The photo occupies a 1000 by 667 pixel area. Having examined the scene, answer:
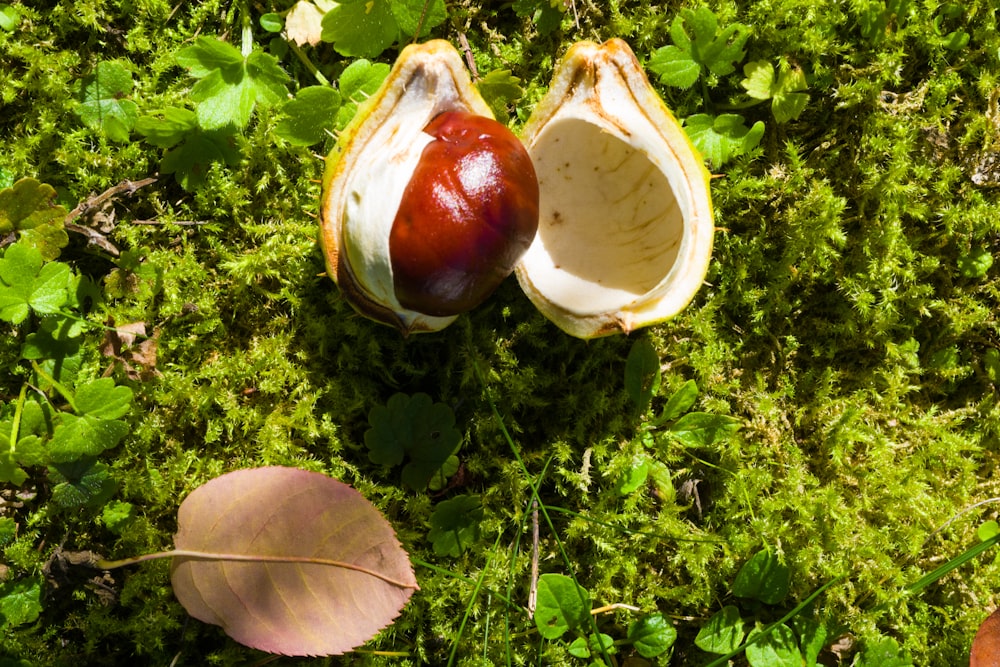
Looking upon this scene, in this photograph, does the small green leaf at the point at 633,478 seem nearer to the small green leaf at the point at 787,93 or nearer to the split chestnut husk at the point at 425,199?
the split chestnut husk at the point at 425,199

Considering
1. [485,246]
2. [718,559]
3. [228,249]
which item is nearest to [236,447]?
[228,249]

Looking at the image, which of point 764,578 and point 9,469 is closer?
point 9,469

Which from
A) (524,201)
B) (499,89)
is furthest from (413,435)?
(499,89)

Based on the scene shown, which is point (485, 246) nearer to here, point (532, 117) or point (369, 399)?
point (532, 117)

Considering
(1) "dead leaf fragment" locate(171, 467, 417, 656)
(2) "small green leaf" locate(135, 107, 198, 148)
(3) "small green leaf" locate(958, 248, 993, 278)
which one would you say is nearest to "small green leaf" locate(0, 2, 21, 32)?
(2) "small green leaf" locate(135, 107, 198, 148)

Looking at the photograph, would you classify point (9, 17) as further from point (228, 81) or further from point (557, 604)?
point (557, 604)

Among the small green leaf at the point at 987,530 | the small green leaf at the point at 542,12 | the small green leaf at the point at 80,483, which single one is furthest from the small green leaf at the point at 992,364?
the small green leaf at the point at 80,483

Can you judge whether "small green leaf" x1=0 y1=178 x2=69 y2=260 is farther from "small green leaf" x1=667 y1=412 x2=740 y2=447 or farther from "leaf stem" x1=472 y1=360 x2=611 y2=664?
"small green leaf" x1=667 y1=412 x2=740 y2=447
